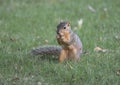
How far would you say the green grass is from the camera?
4980 mm

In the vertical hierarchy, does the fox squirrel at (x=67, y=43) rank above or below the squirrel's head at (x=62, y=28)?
below

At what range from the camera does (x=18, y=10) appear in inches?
350

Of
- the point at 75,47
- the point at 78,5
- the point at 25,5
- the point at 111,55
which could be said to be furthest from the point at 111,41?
the point at 25,5

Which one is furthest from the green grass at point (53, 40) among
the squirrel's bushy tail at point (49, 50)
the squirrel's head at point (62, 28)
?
the squirrel's head at point (62, 28)

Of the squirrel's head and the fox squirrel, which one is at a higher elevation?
the squirrel's head

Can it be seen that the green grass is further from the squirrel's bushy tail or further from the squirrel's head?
the squirrel's head

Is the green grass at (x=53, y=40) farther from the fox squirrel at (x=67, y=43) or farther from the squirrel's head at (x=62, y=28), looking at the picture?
the squirrel's head at (x=62, y=28)

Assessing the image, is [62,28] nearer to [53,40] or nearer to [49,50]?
[49,50]

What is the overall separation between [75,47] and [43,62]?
0.46 meters

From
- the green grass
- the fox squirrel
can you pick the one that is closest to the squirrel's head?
the fox squirrel

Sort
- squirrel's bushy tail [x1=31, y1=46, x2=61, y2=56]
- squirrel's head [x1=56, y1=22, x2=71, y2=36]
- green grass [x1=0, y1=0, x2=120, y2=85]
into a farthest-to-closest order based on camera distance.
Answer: squirrel's bushy tail [x1=31, y1=46, x2=61, y2=56] → squirrel's head [x1=56, y1=22, x2=71, y2=36] → green grass [x1=0, y1=0, x2=120, y2=85]

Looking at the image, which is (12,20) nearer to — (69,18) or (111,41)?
(69,18)

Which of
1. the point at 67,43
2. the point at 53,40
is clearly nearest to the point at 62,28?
the point at 67,43

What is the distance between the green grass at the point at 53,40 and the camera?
4.98m
